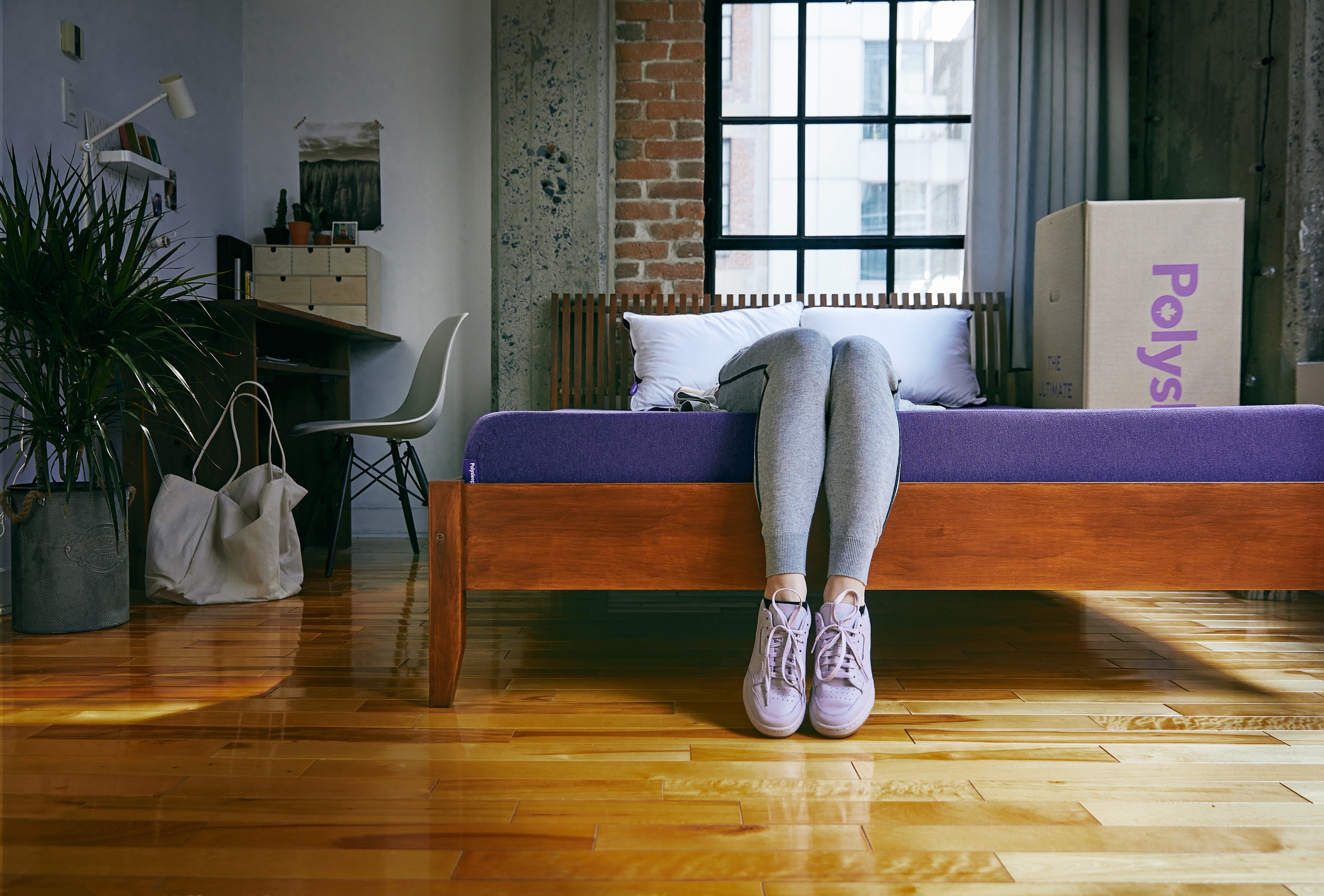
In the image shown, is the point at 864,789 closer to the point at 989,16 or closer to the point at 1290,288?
the point at 1290,288

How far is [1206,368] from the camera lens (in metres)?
2.23

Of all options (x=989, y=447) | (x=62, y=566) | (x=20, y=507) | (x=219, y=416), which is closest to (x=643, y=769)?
(x=989, y=447)

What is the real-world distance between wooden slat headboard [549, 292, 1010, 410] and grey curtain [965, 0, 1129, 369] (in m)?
0.15

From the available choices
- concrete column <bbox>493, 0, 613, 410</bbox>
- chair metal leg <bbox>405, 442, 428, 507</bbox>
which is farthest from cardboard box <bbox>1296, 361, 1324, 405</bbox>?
chair metal leg <bbox>405, 442, 428, 507</bbox>

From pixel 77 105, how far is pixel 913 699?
119 inches

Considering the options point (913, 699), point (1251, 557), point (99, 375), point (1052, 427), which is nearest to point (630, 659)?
point (913, 699)

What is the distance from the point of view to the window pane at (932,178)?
3314mm

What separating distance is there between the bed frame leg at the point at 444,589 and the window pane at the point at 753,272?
7.26 ft

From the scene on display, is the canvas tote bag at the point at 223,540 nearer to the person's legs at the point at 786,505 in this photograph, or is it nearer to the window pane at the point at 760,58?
the person's legs at the point at 786,505

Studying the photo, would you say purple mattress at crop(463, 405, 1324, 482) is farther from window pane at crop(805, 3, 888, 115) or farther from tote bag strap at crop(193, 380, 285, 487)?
window pane at crop(805, 3, 888, 115)

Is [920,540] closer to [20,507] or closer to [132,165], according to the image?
[20,507]

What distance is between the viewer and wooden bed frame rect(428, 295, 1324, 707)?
4.48 ft

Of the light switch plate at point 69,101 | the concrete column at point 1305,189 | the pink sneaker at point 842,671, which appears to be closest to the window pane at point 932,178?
the concrete column at point 1305,189

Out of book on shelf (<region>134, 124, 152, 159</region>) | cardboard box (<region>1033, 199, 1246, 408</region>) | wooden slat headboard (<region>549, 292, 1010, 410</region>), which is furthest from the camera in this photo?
wooden slat headboard (<region>549, 292, 1010, 410</region>)
